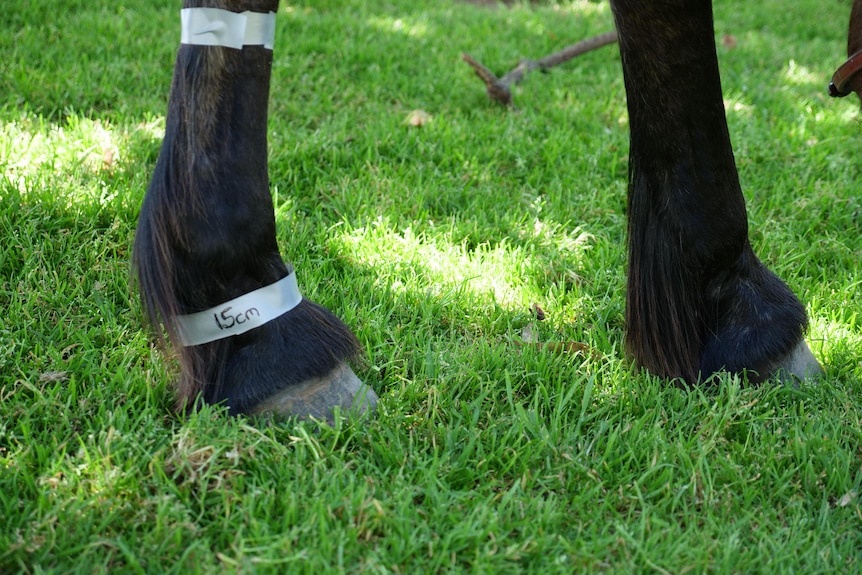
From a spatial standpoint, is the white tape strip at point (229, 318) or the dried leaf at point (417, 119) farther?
the dried leaf at point (417, 119)

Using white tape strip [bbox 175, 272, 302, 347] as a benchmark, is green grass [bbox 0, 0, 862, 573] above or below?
below

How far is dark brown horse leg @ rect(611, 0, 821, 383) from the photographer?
5.79 feet

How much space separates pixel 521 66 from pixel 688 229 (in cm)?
249

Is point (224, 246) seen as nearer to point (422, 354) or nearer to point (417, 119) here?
point (422, 354)

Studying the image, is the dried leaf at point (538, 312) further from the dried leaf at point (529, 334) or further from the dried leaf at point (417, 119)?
the dried leaf at point (417, 119)

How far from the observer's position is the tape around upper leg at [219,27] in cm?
160

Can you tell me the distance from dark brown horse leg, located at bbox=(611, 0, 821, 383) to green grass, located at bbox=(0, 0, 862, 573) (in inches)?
3.8

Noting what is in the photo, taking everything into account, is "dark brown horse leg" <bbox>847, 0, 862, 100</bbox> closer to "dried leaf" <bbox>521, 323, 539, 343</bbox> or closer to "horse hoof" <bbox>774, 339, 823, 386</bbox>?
"horse hoof" <bbox>774, 339, 823, 386</bbox>

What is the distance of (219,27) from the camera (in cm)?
160

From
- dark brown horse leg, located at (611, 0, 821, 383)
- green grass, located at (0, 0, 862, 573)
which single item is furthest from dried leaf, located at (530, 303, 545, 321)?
dark brown horse leg, located at (611, 0, 821, 383)

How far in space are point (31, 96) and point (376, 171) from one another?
4.66 ft

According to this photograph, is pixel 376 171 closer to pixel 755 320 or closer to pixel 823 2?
pixel 755 320

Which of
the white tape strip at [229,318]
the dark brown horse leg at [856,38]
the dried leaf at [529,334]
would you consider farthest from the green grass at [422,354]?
the dark brown horse leg at [856,38]

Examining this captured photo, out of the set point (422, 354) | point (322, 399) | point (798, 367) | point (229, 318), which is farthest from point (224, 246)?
point (798, 367)
